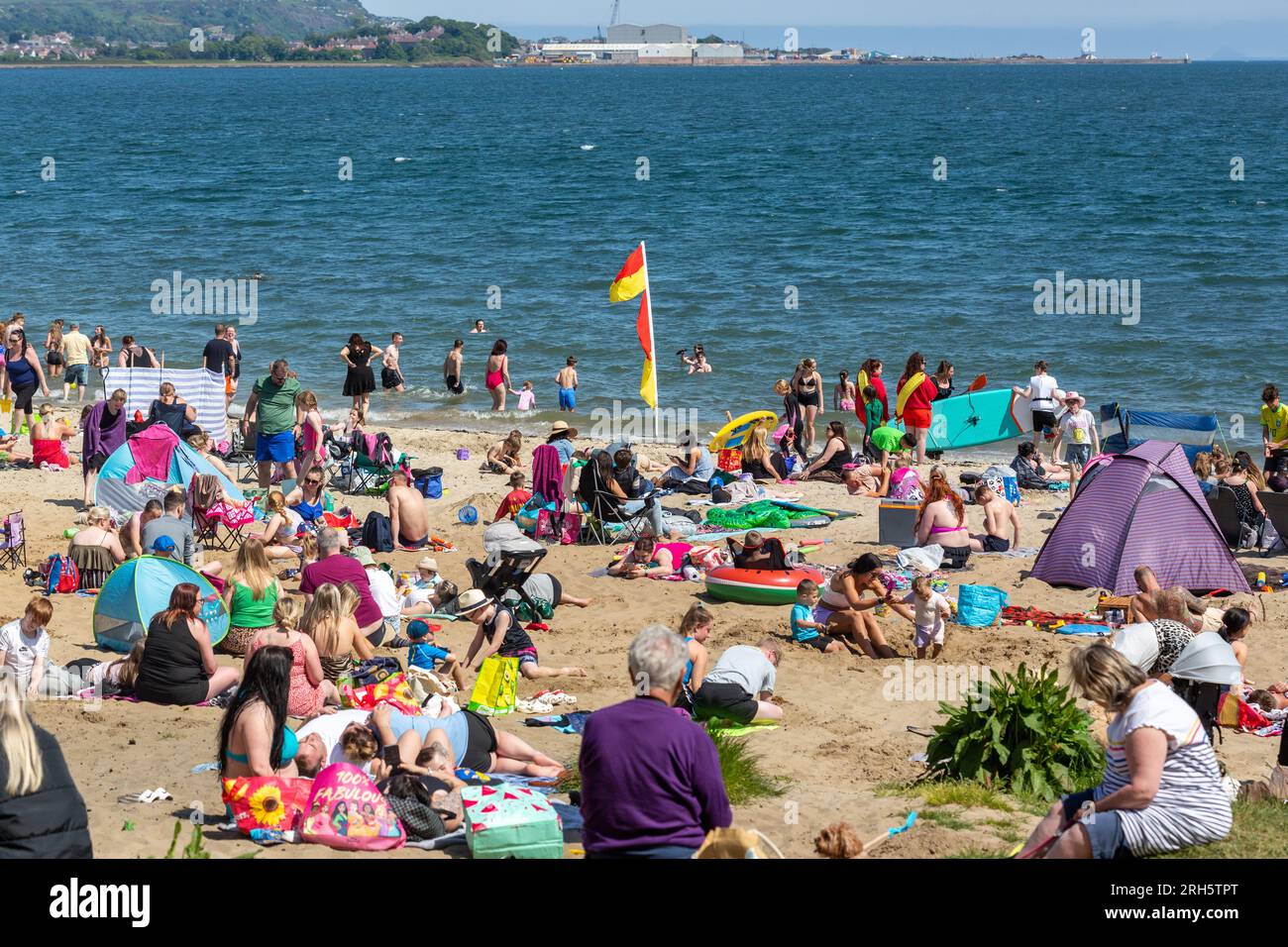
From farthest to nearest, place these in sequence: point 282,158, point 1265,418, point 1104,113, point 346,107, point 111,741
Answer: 1. point 346,107
2. point 1104,113
3. point 282,158
4. point 1265,418
5. point 111,741

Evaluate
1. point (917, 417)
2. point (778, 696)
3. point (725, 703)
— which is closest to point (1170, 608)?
point (778, 696)

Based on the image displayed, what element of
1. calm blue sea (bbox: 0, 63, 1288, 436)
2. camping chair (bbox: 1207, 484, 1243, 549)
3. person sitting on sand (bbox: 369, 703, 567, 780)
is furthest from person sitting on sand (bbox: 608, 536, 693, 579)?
calm blue sea (bbox: 0, 63, 1288, 436)

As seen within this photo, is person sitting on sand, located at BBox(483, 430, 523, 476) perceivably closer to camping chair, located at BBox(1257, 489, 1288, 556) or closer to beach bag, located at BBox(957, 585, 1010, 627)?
beach bag, located at BBox(957, 585, 1010, 627)

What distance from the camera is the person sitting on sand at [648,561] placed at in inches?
520

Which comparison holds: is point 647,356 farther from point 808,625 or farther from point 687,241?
point 687,241

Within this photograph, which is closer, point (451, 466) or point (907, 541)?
point (907, 541)

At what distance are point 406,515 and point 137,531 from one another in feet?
8.84

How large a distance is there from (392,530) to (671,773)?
9.41m

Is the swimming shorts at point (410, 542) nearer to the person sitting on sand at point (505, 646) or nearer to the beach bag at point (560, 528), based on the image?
the beach bag at point (560, 528)

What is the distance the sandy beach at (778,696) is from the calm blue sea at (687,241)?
321 inches
